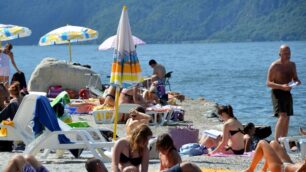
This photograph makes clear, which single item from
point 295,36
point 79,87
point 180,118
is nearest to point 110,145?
point 180,118

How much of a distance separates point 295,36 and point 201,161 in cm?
16800

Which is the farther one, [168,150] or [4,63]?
[4,63]

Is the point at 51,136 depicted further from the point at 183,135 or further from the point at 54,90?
the point at 54,90

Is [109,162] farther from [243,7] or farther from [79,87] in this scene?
[243,7]

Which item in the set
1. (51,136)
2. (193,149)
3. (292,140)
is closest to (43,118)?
(51,136)

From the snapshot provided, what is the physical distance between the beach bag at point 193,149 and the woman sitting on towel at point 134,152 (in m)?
2.89

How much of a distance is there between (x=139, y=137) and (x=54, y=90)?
1414 centimetres

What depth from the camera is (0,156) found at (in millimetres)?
11680

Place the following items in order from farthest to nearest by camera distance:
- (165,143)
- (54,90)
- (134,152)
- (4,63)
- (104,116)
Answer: (54,90) → (4,63) → (104,116) → (134,152) → (165,143)

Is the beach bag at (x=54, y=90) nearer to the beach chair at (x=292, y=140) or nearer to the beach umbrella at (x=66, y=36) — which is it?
the beach umbrella at (x=66, y=36)

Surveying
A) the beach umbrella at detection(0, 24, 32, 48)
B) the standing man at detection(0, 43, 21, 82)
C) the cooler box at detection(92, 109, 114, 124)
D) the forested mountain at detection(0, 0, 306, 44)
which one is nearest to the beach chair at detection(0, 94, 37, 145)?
the cooler box at detection(92, 109, 114, 124)

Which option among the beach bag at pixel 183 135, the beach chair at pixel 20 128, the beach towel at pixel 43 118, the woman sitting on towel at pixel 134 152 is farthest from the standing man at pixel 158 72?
the woman sitting on towel at pixel 134 152

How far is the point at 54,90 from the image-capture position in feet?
76.4

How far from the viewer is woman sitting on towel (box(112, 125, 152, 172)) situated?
927cm
